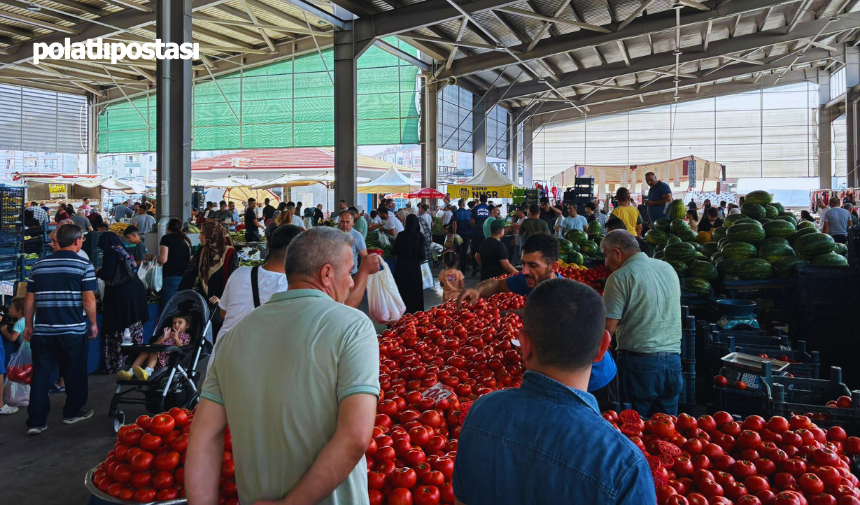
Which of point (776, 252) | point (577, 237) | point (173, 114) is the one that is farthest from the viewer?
point (173, 114)

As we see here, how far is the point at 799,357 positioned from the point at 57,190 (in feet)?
91.7

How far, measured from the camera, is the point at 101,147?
2817 cm

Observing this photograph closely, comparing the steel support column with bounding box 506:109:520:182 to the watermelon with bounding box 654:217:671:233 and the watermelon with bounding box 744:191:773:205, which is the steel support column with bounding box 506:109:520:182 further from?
the watermelon with bounding box 744:191:773:205

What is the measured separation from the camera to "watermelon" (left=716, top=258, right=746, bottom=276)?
671 cm

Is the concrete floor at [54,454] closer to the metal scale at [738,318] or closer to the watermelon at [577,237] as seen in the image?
the metal scale at [738,318]

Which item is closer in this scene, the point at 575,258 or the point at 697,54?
the point at 575,258

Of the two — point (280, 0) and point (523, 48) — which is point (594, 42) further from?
point (280, 0)

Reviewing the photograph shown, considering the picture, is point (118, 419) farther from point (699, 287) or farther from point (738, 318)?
point (699, 287)

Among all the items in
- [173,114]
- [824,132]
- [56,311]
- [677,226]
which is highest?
[824,132]

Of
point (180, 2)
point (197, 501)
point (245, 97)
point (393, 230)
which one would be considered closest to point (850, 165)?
point (393, 230)

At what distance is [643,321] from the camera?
152 inches

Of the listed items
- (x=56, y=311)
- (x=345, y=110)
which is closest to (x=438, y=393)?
(x=56, y=311)

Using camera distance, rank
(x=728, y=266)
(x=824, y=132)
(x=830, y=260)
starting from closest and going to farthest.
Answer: (x=830, y=260)
(x=728, y=266)
(x=824, y=132)

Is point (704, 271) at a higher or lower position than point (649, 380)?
higher
